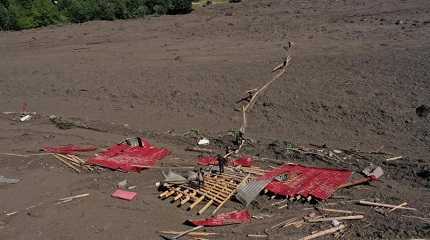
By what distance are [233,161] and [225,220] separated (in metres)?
2.15

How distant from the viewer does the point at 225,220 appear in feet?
27.5

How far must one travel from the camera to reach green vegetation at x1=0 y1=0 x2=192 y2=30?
941 inches

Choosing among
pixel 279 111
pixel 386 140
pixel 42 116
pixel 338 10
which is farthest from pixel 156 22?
pixel 386 140

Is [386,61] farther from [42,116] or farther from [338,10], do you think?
[42,116]

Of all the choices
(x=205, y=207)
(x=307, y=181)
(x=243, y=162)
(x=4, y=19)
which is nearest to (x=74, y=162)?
(x=243, y=162)

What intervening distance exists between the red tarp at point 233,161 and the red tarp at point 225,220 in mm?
1799

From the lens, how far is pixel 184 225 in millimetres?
8484

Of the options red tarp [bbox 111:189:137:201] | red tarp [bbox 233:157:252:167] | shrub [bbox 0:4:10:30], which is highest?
shrub [bbox 0:4:10:30]

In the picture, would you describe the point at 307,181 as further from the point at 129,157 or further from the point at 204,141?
the point at 129,157

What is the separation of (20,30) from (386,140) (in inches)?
742

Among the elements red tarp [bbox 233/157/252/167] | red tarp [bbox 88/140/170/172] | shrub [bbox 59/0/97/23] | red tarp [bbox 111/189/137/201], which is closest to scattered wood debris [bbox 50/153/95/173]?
red tarp [bbox 88/140/170/172]

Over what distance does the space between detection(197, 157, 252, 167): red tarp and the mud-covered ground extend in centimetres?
25

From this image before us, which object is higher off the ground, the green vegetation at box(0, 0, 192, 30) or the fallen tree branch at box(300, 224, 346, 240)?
the green vegetation at box(0, 0, 192, 30)

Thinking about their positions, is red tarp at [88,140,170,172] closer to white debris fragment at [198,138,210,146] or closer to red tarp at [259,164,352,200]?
white debris fragment at [198,138,210,146]
